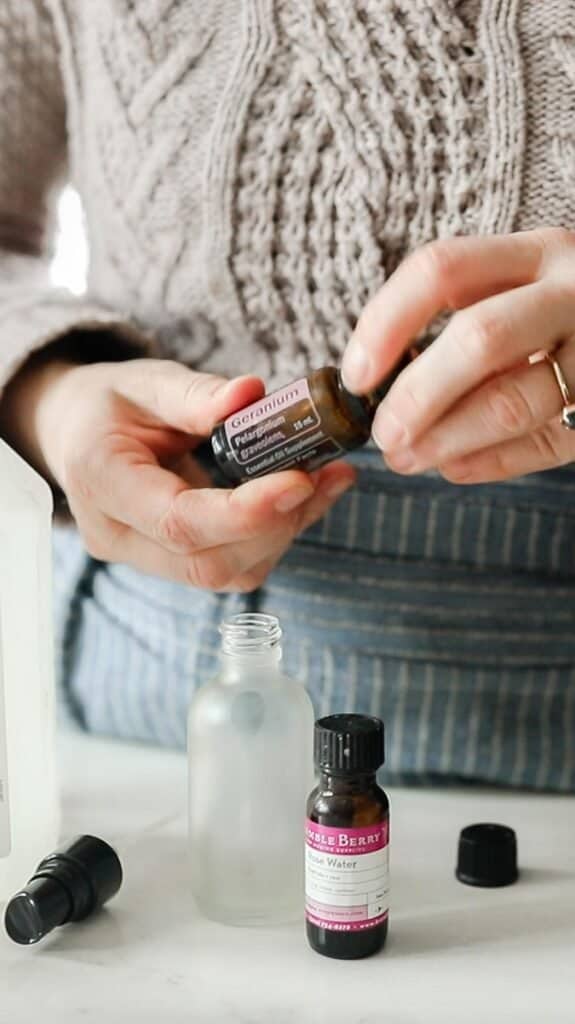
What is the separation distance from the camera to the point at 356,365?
2.00 ft

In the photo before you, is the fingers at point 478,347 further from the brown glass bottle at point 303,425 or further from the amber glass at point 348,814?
the amber glass at point 348,814

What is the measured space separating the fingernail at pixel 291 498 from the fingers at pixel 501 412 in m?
0.06

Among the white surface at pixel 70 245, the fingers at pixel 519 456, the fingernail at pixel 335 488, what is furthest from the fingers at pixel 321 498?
the white surface at pixel 70 245

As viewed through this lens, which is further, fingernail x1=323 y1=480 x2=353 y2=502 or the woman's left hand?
fingernail x1=323 y1=480 x2=353 y2=502

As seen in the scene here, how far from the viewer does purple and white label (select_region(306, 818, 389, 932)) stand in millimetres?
604

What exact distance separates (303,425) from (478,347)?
0.33 ft

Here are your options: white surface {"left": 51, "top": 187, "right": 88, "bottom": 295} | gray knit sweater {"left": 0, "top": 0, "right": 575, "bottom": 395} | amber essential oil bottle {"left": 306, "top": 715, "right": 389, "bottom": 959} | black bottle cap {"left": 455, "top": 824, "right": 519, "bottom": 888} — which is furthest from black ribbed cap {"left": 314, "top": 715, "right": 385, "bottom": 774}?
white surface {"left": 51, "top": 187, "right": 88, "bottom": 295}

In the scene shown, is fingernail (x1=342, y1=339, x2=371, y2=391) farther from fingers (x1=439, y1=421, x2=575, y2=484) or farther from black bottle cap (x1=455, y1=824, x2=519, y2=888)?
black bottle cap (x1=455, y1=824, x2=519, y2=888)

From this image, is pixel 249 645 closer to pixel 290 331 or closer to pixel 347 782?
pixel 347 782

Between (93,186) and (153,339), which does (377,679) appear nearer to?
(153,339)

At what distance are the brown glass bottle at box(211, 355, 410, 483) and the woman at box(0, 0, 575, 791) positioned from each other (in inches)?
0.6

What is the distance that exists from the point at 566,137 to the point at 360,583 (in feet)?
0.97

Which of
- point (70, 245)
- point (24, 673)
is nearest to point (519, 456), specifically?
point (24, 673)

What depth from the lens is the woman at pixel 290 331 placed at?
0.73 m
